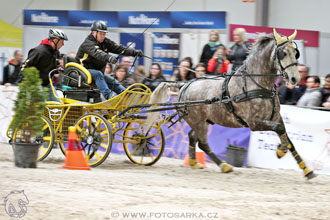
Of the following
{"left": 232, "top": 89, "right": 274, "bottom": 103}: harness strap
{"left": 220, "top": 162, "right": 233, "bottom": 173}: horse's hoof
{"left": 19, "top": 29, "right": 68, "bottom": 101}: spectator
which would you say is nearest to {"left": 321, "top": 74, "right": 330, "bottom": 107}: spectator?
{"left": 232, "top": 89, "right": 274, "bottom": 103}: harness strap

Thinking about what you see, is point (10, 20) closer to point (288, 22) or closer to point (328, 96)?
point (288, 22)

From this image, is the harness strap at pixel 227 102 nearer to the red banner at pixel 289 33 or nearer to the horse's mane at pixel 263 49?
the horse's mane at pixel 263 49

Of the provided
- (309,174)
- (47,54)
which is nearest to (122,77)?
(47,54)

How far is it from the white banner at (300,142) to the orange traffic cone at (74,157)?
293 centimetres

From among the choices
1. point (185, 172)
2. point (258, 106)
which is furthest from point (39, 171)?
point (258, 106)

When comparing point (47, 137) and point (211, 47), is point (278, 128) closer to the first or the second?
point (47, 137)

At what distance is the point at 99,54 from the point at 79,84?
608mm

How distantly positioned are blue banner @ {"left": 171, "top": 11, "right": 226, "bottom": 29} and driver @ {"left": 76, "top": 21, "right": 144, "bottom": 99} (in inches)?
132

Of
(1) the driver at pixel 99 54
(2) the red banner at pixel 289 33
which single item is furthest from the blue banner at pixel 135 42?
(1) the driver at pixel 99 54

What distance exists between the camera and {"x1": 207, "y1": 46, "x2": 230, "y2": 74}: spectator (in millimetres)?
11016

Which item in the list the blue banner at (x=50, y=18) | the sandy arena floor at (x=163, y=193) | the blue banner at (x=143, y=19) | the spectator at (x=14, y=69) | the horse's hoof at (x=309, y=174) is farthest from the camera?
the blue banner at (x=50, y=18)

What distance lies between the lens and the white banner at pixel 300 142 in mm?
9262

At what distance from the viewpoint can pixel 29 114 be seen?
8.44 m

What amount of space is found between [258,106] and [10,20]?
51.8ft
